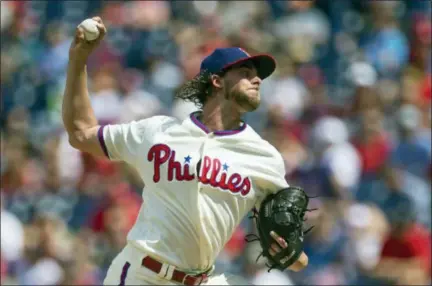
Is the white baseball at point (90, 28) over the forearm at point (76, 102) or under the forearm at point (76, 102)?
over

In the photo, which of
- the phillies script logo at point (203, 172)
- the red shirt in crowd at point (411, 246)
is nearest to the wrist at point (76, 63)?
the phillies script logo at point (203, 172)

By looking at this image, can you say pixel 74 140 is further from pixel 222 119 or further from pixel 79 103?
pixel 222 119

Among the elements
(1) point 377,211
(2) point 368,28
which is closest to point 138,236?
(1) point 377,211

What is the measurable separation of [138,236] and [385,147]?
18.8ft

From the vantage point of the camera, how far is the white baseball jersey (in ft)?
20.6

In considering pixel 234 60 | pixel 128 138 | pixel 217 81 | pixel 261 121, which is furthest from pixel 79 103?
pixel 261 121

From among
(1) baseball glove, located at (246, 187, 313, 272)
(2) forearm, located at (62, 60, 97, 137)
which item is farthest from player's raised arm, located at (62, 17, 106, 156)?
(1) baseball glove, located at (246, 187, 313, 272)

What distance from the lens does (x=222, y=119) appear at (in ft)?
21.4

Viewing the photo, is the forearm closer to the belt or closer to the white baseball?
the white baseball

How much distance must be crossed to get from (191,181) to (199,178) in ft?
0.15

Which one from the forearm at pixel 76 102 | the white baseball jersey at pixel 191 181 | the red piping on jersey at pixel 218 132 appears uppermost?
the forearm at pixel 76 102

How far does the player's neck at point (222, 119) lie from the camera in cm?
650

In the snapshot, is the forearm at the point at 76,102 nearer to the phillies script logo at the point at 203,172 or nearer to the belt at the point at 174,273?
the phillies script logo at the point at 203,172

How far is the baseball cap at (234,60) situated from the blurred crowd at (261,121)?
374cm
